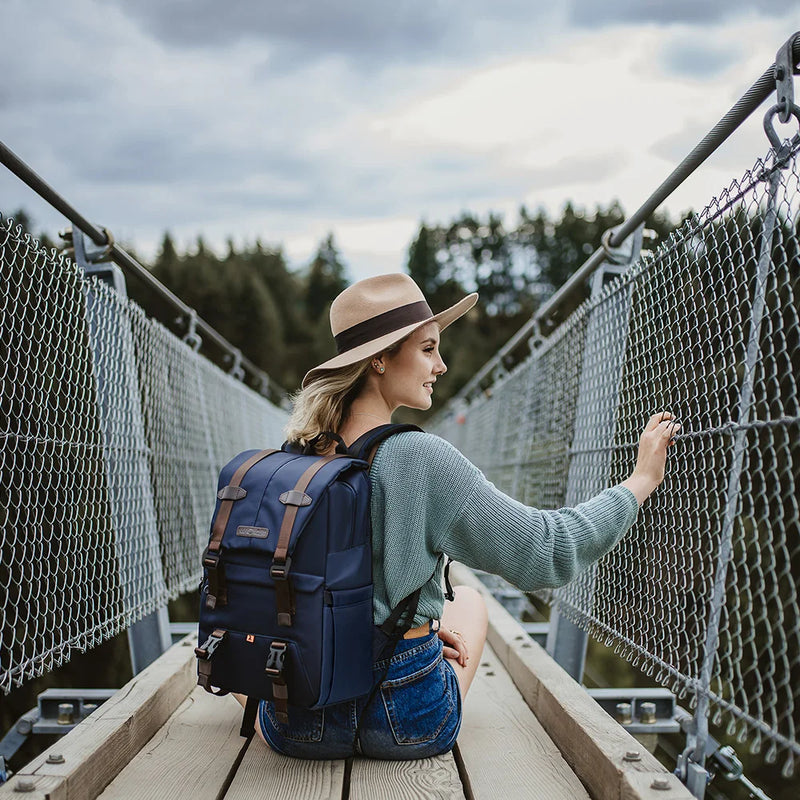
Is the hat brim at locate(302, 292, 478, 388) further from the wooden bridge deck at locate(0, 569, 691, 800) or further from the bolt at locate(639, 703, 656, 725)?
the bolt at locate(639, 703, 656, 725)

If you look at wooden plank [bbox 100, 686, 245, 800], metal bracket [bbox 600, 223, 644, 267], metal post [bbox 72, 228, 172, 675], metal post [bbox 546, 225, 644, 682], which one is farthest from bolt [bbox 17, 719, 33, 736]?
metal bracket [bbox 600, 223, 644, 267]

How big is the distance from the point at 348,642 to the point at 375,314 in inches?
29.7

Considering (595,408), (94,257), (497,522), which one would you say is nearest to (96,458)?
(94,257)

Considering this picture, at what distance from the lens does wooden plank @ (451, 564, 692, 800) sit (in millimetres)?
1522

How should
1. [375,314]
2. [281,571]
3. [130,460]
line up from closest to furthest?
[281,571]
[375,314]
[130,460]

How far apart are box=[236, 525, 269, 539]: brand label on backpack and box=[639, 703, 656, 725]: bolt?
134 centimetres

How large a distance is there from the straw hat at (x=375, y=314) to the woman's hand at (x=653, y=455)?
1.83 feet

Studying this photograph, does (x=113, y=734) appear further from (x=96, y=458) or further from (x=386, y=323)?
(x=386, y=323)

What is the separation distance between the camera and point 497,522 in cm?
177

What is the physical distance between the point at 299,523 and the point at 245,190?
7142cm

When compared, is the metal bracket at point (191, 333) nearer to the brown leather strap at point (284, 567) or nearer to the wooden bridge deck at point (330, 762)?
the wooden bridge deck at point (330, 762)

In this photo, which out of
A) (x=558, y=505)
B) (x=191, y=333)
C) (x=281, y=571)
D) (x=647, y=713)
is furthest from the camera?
(x=191, y=333)

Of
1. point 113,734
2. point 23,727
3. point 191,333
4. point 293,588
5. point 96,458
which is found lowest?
point 23,727

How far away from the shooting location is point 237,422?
5965 millimetres
